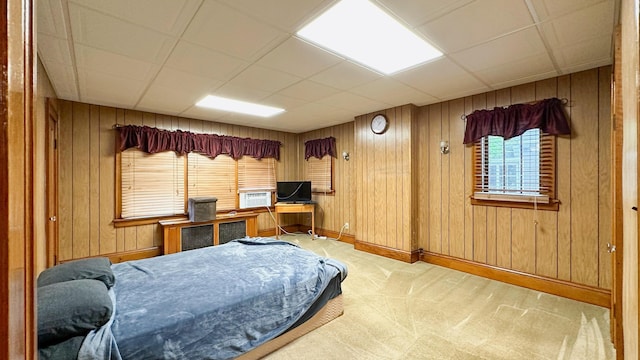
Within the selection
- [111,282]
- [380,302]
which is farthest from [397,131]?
[111,282]

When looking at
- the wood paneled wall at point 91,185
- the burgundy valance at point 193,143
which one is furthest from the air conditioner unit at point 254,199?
the wood paneled wall at point 91,185

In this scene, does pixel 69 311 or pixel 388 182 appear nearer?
pixel 69 311

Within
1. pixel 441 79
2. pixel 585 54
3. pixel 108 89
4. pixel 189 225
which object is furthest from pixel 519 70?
pixel 189 225

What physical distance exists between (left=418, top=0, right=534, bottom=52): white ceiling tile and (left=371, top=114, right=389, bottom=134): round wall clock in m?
2.08

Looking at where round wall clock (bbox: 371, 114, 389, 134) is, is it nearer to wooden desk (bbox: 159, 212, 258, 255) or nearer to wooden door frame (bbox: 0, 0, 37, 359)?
wooden desk (bbox: 159, 212, 258, 255)

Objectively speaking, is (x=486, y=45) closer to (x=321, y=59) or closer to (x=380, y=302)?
(x=321, y=59)

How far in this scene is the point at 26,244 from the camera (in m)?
0.55

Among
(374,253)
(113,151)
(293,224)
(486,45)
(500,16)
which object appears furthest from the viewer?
(293,224)

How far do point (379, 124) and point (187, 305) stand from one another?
3668 millimetres

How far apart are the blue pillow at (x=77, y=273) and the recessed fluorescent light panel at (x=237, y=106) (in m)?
2.33

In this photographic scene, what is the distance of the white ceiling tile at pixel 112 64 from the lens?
7.55 ft

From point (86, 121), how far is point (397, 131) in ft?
15.1

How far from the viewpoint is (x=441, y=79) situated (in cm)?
301

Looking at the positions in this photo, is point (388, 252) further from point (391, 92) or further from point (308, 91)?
point (308, 91)
